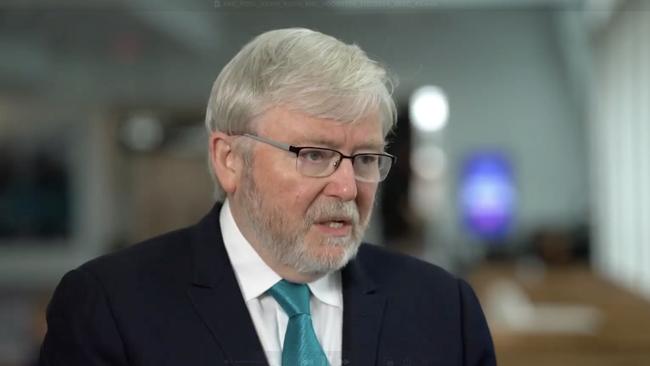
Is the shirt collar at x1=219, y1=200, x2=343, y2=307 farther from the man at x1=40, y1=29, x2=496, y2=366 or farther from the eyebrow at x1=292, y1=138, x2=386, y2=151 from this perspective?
the eyebrow at x1=292, y1=138, x2=386, y2=151

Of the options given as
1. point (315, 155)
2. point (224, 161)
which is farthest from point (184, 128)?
point (315, 155)

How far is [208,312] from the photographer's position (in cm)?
105

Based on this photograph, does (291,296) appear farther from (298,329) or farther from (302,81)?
(302,81)

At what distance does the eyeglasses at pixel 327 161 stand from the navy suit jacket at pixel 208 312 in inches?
6.3

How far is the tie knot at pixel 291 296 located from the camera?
1075mm

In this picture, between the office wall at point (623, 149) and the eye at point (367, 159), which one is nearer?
the eye at point (367, 159)

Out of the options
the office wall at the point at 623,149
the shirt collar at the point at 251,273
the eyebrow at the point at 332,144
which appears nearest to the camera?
the eyebrow at the point at 332,144

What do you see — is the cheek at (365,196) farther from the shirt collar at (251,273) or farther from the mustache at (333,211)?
the shirt collar at (251,273)

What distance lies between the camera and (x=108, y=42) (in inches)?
68.6

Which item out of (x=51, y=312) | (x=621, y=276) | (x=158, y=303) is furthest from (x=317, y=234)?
(x=621, y=276)

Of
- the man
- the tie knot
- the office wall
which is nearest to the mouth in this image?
the man

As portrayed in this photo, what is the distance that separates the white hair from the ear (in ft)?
0.05

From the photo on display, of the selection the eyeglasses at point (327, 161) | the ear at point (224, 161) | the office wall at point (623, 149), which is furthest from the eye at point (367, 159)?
the office wall at point (623, 149)

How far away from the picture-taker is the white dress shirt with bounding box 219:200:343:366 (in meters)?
1.07
